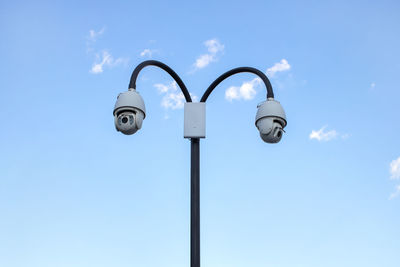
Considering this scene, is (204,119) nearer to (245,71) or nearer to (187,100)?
(187,100)

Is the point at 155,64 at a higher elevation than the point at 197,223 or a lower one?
higher

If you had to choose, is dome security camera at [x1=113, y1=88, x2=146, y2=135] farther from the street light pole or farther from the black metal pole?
the black metal pole

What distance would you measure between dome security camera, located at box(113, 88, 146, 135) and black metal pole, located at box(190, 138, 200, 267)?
711 millimetres

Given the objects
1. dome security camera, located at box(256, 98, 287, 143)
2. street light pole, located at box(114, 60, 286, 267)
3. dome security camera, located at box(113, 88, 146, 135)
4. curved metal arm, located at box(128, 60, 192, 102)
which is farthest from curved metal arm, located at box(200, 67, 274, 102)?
dome security camera, located at box(113, 88, 146, 135)

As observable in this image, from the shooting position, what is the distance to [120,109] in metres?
5.58

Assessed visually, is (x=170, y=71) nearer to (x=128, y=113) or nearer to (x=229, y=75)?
(x=229, y=75)

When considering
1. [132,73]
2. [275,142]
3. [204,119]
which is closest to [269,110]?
[275,142]

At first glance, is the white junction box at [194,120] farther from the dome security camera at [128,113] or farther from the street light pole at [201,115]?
the dome security camera at [128,113]

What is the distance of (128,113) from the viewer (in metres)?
5.56

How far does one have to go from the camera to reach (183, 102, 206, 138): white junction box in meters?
5.91

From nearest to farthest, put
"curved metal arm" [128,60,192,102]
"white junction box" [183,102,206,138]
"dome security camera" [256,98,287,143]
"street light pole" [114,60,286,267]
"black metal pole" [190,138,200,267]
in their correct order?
"black metal pole" [190,138,200,267] → "street light pole" [114,60,286,267] → "dome security camera" [256,98,287,143] → "white junction box" [183,102,206,138] → "curved metal arm" [128,60,192,102]

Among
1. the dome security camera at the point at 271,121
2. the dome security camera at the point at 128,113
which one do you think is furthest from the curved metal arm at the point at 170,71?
the dome security camera at the point at 271,121

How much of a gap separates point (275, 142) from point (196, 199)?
1.08 metres

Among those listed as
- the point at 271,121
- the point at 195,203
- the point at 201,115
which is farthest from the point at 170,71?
the point at 195,203
